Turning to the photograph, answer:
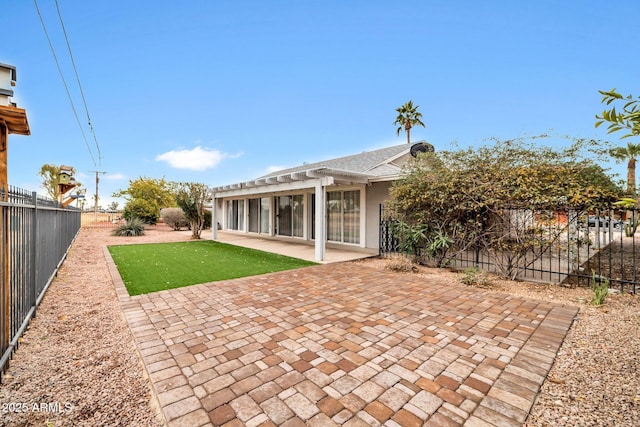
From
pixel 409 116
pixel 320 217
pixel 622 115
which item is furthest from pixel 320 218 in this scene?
pixel 409 116

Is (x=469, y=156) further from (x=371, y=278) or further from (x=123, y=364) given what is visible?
(x=123, y=364)

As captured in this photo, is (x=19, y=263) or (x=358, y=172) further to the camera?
(x=358, y=172)

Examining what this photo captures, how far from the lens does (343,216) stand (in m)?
12.5

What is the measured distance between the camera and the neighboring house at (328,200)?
31.8 ft

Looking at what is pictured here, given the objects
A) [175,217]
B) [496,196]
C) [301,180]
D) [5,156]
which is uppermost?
[301,180]

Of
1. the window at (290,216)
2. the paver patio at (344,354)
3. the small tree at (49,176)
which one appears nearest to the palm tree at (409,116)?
the window at (290,216)

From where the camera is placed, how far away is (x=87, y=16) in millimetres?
9703

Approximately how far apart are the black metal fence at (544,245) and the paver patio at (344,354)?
1951 mm

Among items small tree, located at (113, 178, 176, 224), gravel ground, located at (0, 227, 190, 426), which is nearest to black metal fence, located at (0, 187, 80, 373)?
gravel ground, located at (0, 227, 190, 426)

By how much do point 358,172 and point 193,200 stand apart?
10.4 meters

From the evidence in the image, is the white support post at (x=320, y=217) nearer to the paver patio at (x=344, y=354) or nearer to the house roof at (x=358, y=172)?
the house roof at (x=358, y=172)

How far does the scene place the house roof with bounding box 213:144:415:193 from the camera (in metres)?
Result: 9.57

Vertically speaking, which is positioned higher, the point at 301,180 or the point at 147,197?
the point at 147,197

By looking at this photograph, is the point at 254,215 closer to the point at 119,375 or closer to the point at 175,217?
the point at 175,217
